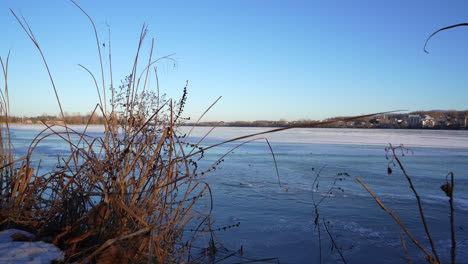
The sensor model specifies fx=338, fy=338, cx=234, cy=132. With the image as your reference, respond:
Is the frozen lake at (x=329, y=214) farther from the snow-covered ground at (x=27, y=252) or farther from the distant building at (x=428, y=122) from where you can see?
the distant building at (x=428, y=122)

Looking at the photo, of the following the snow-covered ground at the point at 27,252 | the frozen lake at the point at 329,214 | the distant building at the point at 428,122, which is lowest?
the frozen lake at the point at 329,214

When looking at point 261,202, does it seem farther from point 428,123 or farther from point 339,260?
point 428,123

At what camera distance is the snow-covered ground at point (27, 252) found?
4.47ft

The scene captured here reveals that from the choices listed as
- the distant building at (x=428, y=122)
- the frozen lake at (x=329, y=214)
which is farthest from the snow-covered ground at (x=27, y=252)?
the distant building at (x=428, y=122)

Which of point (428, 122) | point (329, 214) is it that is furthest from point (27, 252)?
point (428, 122)

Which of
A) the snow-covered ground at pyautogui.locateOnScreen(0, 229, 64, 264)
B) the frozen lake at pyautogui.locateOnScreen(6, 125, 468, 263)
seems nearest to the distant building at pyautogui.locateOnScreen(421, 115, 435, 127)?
the frozen lake at pyautogui.locateOnScreen(6, 125, 468, 263)

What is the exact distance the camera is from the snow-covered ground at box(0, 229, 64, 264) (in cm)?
136

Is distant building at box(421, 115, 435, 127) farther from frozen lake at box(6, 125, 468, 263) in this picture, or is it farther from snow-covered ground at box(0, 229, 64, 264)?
snow-covered ground at box(0, 229, 64, 264)

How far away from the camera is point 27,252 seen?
56.1 inches

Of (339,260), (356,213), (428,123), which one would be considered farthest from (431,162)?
(428,123)

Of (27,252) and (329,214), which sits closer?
(27,252)

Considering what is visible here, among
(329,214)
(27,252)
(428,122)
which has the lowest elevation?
(329,214)

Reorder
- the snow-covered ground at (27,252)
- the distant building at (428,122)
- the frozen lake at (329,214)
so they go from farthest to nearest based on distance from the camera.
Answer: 1. the distant building at (428,122)
2. the frozen lake at (329,214)
3. the snow-covered ground at (27,252)

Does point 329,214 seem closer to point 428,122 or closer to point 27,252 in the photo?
point 27,252
